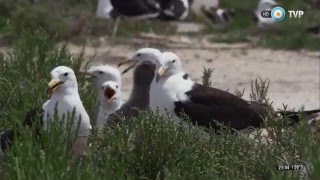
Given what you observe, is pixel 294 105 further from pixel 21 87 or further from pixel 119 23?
pixel 119 23

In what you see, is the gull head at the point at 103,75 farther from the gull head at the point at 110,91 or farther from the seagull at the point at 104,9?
the seagull at the point at 104,9

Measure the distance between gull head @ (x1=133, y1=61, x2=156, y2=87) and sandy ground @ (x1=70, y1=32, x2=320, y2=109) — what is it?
2.21 m

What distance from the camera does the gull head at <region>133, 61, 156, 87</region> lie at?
9.52m

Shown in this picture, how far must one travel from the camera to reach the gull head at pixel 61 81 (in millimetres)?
7453

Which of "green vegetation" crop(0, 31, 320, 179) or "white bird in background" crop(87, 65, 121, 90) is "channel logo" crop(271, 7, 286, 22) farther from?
"green vegetation" crop(0, 31, 320, 179)

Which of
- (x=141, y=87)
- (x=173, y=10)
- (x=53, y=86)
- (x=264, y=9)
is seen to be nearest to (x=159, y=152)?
(x=53, y=86)

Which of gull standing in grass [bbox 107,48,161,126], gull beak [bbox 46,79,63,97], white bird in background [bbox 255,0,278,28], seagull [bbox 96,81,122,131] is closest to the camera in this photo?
gull beak [bbox 46,79,63,97]

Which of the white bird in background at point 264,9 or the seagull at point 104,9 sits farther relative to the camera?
the seagull at point 104,9

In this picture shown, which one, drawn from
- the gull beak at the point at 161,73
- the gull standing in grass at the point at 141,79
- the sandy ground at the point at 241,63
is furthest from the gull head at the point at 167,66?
the sandy ground at the point at 241,63

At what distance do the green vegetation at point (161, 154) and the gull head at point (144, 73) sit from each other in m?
1.97

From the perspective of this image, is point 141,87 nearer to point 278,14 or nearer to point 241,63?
point 241,63

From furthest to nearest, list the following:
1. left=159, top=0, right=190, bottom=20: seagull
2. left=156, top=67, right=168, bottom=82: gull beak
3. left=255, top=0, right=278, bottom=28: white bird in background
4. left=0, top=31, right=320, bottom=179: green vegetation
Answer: left=159, top=0, right=190, bottom=20: seagull < left=255, top=0, right=278, bottom=28: white bird in background < left=156, top=67, right=168, bottom=82: gull beak < left=0, top=31, right=320, bottom=179: green vegetation

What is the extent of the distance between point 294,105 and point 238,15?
12.4m

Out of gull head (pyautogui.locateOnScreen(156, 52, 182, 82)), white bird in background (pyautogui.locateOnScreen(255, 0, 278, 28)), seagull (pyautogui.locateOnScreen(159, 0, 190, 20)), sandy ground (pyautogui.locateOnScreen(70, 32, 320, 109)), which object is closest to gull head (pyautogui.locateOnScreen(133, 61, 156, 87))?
gull head (pyautogui.locateOnScreen(156, 52, 182, 82))
